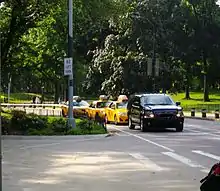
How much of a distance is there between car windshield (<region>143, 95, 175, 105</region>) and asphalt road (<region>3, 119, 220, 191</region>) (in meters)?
5.91

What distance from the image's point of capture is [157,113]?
24.8 metres

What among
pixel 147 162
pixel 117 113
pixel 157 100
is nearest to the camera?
pixel 147 162

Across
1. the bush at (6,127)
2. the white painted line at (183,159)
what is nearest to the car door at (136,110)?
the bush at (6,127)

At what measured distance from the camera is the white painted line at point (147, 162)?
40.2ft

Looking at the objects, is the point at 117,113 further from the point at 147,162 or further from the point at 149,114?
the point at 147,162

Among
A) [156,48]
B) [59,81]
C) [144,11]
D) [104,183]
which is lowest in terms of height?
[104,183]

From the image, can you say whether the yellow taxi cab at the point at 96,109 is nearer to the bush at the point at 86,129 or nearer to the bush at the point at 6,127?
the bush at the point at 86,129

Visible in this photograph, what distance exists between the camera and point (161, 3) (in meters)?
60.1

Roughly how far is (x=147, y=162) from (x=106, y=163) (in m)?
0.99

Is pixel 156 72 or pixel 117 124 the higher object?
pixel 156 72

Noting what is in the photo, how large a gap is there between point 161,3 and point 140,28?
5.80 metres

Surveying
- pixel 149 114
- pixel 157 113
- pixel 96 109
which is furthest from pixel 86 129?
pixel 96 109

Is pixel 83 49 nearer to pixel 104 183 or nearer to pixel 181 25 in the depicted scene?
pixel 181 25

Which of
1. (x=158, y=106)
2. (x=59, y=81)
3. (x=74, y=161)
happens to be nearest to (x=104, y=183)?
A: (x=74, y=161)
